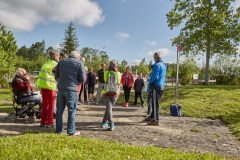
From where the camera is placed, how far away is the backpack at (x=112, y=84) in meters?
6.05

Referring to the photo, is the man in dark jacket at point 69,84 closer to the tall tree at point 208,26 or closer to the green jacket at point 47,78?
the green jacket at point 47,78

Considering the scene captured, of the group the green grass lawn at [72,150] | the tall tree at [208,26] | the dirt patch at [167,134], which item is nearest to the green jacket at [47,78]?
the dirt patch at [167,134]

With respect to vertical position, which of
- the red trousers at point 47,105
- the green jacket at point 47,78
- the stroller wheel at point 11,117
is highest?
the green jacket at point 47,78

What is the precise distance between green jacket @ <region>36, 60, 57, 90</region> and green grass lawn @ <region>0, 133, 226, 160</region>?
171 centimetres

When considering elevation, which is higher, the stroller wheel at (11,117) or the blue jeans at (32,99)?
the blue jeans at (32,99)

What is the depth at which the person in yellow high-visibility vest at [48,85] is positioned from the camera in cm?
596

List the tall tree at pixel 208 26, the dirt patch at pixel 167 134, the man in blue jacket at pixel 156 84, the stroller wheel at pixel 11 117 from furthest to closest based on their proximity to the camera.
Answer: the tall tree at pixel 208 26, the man in blue jacket at pixel 156 84, the stroller wheel at pixel 11 117, the dirt patch at pixel 167 134

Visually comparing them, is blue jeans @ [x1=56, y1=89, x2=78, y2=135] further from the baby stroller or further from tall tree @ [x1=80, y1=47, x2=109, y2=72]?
tall tree @ [x1=80, y1=47, x2=109, y2=72]

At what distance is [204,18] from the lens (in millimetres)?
21516

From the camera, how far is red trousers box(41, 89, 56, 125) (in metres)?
6.05

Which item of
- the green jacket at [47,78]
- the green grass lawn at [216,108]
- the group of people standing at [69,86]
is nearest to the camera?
the group of people standing at [69,86]

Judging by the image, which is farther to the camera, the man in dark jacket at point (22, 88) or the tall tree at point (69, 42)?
the tall tree at point (69, 42)

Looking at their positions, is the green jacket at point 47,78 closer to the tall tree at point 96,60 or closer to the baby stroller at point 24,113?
the baby stroller at point 24,113

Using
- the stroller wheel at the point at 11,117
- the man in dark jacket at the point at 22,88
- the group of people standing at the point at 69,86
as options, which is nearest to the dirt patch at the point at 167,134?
the stroller wheel at the point at 11,117
